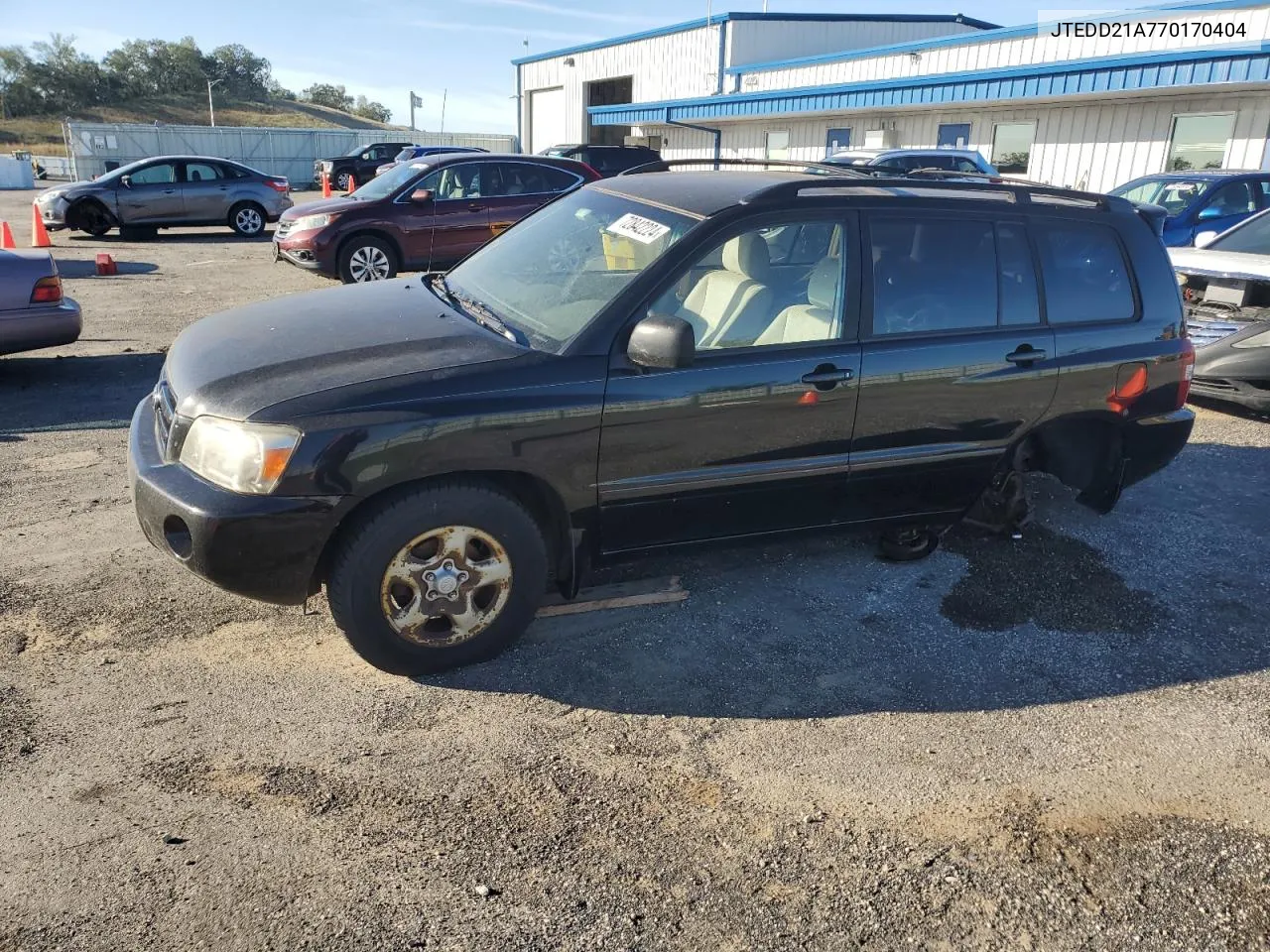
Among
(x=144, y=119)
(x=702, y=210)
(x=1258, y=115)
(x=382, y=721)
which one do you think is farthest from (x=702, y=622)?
(x=144, y=119)

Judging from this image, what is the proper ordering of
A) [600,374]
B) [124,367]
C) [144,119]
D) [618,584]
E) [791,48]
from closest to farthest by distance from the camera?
[600,374]
[618,584]
[124,367]
[791,48]
[144,119]

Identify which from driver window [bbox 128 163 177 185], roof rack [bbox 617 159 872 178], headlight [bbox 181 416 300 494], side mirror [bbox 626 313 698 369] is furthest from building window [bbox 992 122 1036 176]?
headlight [bbox 181 416 300 494]

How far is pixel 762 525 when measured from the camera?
13.0 feet

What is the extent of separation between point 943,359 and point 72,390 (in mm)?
6439

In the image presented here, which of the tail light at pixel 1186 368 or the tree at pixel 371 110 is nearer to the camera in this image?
the tail light at pixel 1186 368

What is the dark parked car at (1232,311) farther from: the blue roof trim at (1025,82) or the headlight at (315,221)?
the headlight at (315,221)

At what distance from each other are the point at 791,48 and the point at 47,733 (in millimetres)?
31592

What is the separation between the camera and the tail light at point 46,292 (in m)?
7.05

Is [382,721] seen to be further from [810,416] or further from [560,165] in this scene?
[560,165]

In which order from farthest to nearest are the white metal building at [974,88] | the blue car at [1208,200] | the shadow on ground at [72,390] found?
the white metal building at [974,88] < the blue car at [1208,200] < the shadow on ground at [72,390]

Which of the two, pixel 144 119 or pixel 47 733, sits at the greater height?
pixel 144 119

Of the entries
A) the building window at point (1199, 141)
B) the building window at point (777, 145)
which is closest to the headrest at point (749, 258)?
the building window at point (1199, 141)

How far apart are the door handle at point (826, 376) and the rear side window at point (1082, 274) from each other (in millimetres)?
1202

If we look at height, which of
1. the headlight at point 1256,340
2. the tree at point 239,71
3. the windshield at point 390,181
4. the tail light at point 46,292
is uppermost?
the tree at point 239,71
